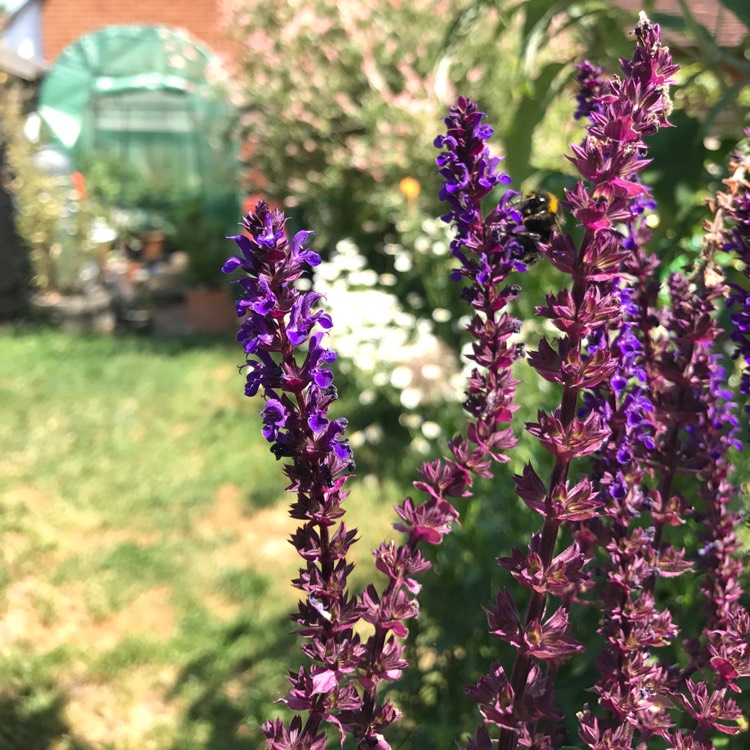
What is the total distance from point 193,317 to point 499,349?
A: 7861mm

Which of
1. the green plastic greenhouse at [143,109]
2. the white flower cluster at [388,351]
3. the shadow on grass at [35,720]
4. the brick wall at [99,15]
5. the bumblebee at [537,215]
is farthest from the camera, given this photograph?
the brick wall at [99,15]

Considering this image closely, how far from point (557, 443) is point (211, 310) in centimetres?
788

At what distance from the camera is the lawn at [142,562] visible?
8.88 feet

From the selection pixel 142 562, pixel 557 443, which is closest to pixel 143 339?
pixel 142 562

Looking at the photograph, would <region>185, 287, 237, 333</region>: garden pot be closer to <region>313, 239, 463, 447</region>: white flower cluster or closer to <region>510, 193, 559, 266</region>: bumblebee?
<region>313, 239, 463, 447</region>: white flower cluster

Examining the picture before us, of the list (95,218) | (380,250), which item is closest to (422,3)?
(380,250)

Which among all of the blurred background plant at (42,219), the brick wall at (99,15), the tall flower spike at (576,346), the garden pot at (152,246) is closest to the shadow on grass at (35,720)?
the tall flower spike at (576,346)

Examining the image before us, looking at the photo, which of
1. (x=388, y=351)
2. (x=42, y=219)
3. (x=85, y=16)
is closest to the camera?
(x=388, y=351)

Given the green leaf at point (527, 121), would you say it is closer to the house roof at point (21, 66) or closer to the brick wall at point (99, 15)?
the house roof at point (21, 66)

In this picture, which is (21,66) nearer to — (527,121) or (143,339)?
(143,339)

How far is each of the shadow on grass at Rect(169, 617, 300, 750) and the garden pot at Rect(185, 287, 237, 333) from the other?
5.54 metres

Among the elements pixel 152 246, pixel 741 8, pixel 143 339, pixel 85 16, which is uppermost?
pixel 85 16

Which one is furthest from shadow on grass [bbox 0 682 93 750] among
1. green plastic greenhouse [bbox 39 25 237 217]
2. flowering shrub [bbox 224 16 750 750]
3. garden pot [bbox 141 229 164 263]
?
garden pot [bbox 141 229 164 263]

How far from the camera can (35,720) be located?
259 centimetres
